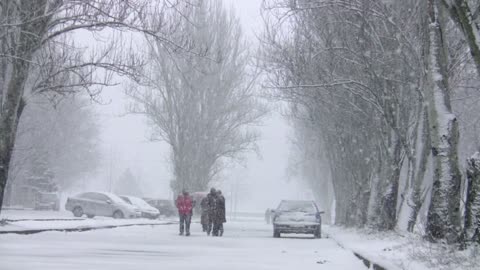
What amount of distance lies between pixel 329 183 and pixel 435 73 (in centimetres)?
4606

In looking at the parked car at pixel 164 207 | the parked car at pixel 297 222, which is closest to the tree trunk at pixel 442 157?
the parked car at pixel 297 222

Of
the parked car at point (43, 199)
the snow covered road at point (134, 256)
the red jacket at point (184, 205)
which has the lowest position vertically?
the snow covered road at point (134, 256)

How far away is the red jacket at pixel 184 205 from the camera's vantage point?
24516 mm

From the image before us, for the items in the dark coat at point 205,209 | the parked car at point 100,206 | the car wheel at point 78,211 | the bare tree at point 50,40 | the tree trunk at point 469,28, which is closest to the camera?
the tree trunk at point 469,28

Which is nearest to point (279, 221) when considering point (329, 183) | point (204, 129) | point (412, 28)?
point (412, 28)

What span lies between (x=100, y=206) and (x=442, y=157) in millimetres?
27024

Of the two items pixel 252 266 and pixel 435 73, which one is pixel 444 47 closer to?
pixel 435 73

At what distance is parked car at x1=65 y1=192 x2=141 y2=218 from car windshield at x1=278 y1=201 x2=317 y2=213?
11.6 meters

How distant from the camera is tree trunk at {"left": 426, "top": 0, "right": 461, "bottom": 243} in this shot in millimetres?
12297

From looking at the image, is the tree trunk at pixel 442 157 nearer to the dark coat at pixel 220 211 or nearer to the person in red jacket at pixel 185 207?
the person in red jacket at pixel 185 207

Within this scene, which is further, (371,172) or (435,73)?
(371,172)

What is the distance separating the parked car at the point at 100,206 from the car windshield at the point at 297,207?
1156 centimetres

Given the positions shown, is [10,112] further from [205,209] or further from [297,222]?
[297,222]

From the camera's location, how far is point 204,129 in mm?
45062
